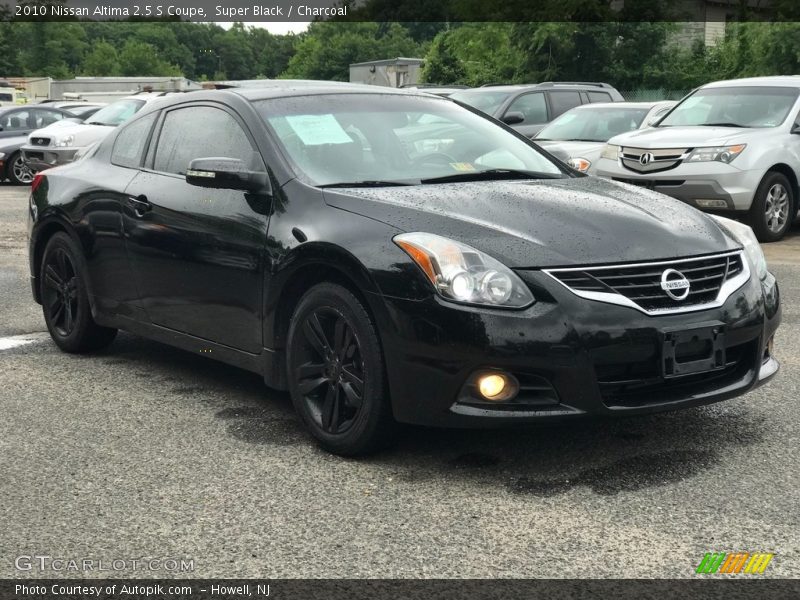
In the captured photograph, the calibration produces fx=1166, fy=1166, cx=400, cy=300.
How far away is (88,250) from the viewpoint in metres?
6.33

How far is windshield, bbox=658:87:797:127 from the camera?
503 inches

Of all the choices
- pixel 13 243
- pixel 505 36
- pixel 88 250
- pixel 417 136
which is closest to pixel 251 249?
pixel 417 136

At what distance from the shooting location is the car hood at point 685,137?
12133mm

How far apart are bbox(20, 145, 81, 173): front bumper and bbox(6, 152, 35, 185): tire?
1.33 m

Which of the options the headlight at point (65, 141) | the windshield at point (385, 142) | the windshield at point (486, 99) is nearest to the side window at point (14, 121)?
the headlight at point (65, 141)

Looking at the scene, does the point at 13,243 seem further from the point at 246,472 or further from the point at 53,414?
the point at 246,472

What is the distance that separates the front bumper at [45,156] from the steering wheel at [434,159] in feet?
46.9

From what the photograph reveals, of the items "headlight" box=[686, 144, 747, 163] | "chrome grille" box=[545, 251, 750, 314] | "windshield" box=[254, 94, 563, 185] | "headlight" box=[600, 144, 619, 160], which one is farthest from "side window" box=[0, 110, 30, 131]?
"chrome grille" box=[545, 251, 750, 314]

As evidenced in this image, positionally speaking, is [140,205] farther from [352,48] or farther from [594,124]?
[352,48]

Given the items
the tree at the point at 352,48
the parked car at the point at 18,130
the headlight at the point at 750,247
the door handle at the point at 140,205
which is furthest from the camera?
the tree at the point at 352,48

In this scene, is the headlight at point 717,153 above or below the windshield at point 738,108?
below

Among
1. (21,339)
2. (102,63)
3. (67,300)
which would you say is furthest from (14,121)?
(102,63)

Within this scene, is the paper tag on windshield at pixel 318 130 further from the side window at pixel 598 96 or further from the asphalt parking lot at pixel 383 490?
the side window at pixel 598 96

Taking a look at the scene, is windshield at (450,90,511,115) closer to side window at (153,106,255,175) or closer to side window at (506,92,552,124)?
side window at (506,92,552,124)
